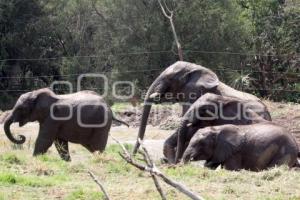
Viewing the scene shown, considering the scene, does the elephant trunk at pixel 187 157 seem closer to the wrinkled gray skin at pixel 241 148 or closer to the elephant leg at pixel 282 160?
the wrinkled gray skin at pixel 241 148

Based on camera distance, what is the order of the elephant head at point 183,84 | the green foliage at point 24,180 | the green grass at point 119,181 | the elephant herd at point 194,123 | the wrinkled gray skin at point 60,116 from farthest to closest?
1. the wrinkled gray skin at point 60,116
2. the elephant head at point 183,84
3. the elephant herd at point 194,123
4. the green foliage at point 24,180
5. the green grass at point 119,181

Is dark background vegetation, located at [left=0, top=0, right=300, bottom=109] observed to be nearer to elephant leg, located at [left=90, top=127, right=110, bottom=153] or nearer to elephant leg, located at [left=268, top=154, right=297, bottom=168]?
elephant leg, located at [left=90, top=127, right=110, bottom=153]

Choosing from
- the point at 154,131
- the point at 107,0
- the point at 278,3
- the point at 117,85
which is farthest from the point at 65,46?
the point at 154,131

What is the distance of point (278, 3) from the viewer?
82.8ft

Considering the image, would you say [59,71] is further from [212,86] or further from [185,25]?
[212,86]

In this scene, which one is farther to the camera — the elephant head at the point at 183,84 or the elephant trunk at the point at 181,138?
the elephant head at the point at 183,84

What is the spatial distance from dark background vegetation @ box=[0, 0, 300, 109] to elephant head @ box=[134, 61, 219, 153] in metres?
10.6

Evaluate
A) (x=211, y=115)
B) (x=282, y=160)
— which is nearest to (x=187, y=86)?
(x=211, y=115)

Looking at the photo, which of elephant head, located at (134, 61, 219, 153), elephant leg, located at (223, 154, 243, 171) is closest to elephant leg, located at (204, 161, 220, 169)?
elephant leg, located at (223, 154, 243, 171)

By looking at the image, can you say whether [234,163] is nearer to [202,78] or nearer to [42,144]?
[202,78]

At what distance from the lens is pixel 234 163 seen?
8.77 metres

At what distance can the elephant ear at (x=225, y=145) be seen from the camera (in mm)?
8688

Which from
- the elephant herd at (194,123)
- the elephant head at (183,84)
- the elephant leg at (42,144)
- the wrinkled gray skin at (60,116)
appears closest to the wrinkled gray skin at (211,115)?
the elephant herd at (194,123)

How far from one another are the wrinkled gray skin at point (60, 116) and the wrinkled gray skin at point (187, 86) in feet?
2.34
